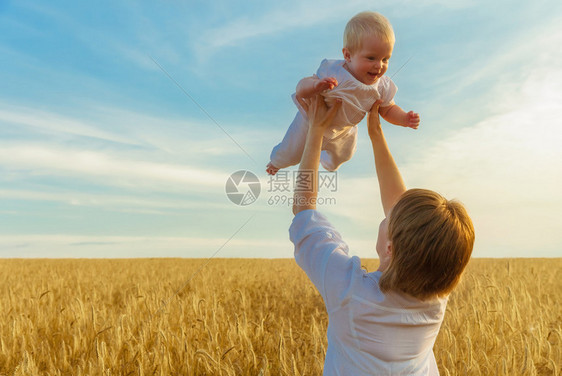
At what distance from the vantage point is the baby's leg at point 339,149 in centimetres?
394

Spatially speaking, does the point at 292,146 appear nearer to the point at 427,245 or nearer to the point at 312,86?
the point at 312,86

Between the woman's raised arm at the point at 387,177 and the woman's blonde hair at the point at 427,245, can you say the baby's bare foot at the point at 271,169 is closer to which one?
the woman's raised arm at the point at 387,177

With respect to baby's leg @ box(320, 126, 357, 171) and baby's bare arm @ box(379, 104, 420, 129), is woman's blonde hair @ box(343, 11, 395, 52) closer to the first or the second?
baby's bare arm @ box(379, 104, 420, 129)

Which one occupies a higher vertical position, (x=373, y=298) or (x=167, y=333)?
(x=373, y=298)

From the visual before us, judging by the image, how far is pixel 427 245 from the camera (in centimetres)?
170

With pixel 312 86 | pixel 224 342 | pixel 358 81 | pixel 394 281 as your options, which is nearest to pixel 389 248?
pixel 394 281

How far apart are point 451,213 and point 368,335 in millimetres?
619

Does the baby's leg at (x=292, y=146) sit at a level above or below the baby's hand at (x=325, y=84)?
below

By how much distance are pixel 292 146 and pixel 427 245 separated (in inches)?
91.5

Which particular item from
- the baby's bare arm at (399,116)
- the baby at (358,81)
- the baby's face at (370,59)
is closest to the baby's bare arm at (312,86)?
the baby at (358,81)

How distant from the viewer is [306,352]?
3727mm

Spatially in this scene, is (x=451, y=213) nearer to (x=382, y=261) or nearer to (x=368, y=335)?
(x=382, y=261)

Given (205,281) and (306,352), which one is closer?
(306,352)

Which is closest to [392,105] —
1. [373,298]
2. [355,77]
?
[355,77]
